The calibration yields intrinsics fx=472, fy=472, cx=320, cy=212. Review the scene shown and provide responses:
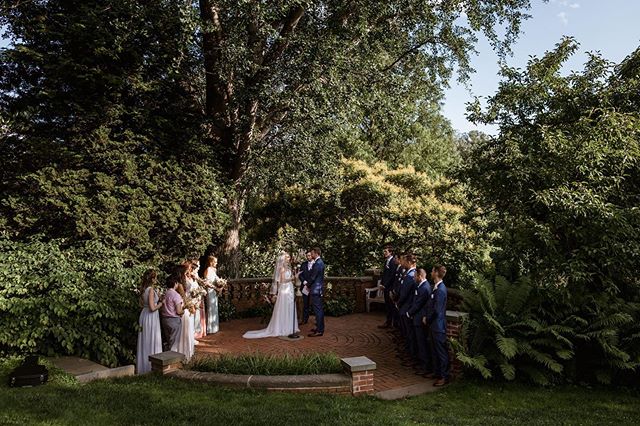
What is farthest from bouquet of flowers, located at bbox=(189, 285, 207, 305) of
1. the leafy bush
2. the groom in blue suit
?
the groom in blue suit

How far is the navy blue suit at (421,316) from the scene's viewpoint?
8375 mm

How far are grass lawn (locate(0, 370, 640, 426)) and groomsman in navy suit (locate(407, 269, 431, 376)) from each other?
2.51 feet

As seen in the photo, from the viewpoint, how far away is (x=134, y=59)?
40.3 feet

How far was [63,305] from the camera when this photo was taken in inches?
320

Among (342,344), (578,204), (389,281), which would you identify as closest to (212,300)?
(342,344)

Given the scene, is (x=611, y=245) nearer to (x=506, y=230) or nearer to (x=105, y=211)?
(x=506, y=230)

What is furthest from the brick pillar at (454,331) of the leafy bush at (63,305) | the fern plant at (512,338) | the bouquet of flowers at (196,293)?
the leafy bush at (63,305)

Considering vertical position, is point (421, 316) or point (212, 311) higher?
point (421, 316)

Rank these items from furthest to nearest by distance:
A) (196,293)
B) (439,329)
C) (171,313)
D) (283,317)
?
(283,317), (196,293), (171,313), (439,329)

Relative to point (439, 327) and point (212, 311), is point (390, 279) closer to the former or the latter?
point (439, 327)

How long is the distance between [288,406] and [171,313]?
3.69 meters

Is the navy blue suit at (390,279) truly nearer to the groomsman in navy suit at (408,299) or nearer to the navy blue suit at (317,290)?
the navy blue suit at (317,290)

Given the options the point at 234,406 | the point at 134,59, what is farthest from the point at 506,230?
the point at 134,59

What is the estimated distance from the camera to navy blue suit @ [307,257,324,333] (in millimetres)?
11266
